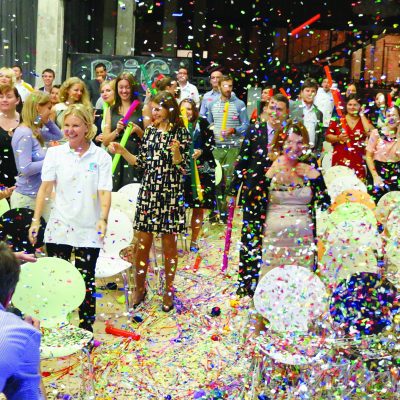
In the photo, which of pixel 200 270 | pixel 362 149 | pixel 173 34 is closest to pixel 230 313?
pixel 200 270

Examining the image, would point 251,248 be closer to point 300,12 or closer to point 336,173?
point 336,173

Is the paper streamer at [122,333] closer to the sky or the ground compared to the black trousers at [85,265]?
closer to the ground

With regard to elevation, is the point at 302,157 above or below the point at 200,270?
above

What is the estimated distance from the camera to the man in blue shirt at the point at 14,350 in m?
2.30

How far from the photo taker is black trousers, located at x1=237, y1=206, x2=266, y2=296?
5.00 meters

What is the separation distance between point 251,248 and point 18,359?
3.09m

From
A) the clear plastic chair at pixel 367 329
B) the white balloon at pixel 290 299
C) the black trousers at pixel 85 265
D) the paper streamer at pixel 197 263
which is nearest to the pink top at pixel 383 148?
the paper streamer at pixel 197 263

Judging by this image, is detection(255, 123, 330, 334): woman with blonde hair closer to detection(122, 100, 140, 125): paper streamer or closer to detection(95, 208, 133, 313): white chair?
detection(95, 208, 133, 313): white chair

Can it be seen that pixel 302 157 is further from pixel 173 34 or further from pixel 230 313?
pixel 173 34

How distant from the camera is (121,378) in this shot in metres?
4.29

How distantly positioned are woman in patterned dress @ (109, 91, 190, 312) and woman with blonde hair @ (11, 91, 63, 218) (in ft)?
1.82

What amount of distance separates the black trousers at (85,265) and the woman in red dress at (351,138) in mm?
3562

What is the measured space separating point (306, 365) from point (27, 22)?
31.8ft

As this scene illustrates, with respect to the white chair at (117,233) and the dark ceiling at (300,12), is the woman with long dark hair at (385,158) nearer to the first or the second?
the white chair at (117,233)
